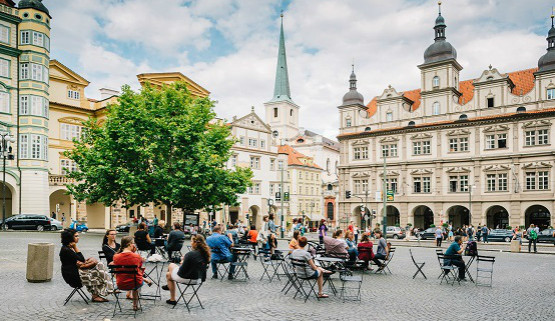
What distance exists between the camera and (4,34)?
40.8 metres

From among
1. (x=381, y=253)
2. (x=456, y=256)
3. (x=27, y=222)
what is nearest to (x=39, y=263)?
(x=381, y=253)

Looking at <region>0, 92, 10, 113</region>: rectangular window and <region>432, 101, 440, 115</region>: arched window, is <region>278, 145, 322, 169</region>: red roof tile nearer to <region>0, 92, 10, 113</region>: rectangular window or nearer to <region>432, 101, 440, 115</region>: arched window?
<region>432, 101, 440, 115</region>: arched window

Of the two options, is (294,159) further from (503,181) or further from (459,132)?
(503,181)

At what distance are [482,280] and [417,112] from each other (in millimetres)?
43887

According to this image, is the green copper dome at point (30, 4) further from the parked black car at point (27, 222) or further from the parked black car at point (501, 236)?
the parked black car at point (501, 236)

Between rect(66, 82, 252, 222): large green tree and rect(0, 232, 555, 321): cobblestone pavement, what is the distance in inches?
568

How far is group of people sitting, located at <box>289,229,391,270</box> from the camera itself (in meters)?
14.4

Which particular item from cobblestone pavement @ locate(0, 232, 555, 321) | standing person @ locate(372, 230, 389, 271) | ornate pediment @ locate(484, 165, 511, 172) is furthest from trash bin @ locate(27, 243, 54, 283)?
ornate pediment @ locate(484, 165, 511, 172)

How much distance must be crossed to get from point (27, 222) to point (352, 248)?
29351 mm

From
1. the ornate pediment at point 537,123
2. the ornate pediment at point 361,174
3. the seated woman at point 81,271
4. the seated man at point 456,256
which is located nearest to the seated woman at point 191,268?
the seated woman at point 81,271

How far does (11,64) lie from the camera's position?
4116 centimetres

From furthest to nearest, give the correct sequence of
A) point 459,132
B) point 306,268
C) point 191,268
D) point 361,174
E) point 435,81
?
point 361,174 < point 435,81 < point 459,132 < point 306,268 < point 191,268

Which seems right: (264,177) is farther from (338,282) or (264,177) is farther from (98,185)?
(338,282)

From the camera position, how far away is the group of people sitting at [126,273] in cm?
960
